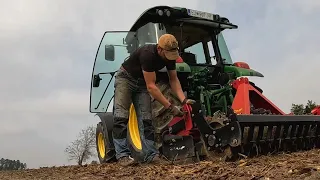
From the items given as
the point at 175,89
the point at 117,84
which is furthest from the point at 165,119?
the point at 117,84

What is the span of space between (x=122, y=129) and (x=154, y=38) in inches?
68.6

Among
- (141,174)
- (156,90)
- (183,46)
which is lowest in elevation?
(141,174)

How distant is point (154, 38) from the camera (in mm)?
7336

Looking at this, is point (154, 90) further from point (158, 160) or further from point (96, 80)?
point (96, 80)

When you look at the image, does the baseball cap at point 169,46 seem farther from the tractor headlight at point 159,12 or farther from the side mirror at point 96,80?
the side mirror at point 96,80

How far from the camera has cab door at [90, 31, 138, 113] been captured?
7895 mm

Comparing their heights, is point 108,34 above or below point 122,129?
above

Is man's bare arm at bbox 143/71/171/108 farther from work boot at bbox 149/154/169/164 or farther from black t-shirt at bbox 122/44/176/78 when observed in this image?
work boot at bbox 149/154/169/164

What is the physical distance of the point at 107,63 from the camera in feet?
26.9

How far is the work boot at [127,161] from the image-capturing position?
609 cm

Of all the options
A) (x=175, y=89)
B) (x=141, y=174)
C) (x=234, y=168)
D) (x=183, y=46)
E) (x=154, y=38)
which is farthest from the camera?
(x=183, y=46)

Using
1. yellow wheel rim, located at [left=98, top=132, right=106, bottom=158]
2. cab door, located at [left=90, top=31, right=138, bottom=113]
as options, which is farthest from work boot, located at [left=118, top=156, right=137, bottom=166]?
cab door, located at [left=90, top=31, right=138, bottom=113]

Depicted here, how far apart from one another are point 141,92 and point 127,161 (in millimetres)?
1011

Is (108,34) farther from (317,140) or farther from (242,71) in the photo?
(317,140)
